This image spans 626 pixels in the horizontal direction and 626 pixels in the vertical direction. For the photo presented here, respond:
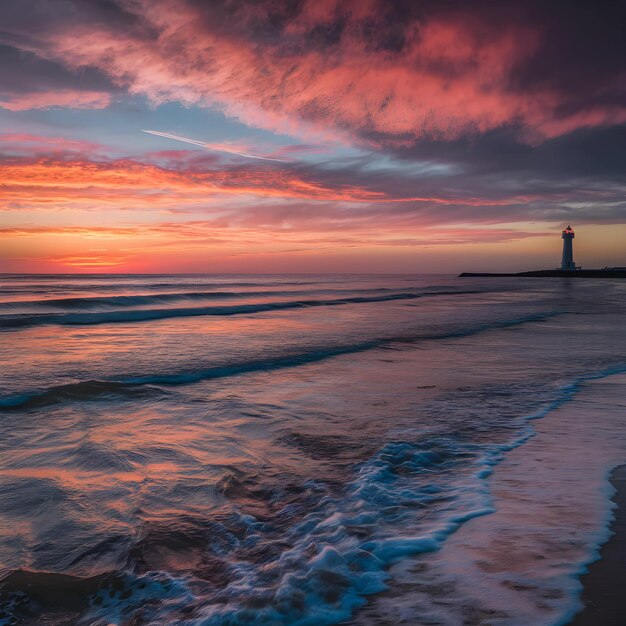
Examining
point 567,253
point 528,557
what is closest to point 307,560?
point 528,557

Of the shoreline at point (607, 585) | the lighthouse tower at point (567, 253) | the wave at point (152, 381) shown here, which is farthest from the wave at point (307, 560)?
the lighthouse tower at point (567, 253)

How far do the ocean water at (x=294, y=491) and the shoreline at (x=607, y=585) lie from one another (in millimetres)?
76

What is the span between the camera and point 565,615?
7.06 ft

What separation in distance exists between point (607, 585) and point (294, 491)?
211cm

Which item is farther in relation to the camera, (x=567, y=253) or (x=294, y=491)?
(x=567, y=253)

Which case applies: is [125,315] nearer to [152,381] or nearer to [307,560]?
[152,381]

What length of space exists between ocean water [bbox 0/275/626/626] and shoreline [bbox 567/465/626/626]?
0.08 meters

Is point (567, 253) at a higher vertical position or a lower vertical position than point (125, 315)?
higher

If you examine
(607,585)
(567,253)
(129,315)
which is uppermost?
(567,253)

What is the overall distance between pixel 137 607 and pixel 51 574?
621 mm

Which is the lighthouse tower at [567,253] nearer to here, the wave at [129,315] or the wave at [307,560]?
the wave at [129,315]

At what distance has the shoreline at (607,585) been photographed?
83.6 inches

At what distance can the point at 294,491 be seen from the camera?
372 cm

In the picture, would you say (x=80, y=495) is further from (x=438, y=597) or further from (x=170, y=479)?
(x=438, y=597)
